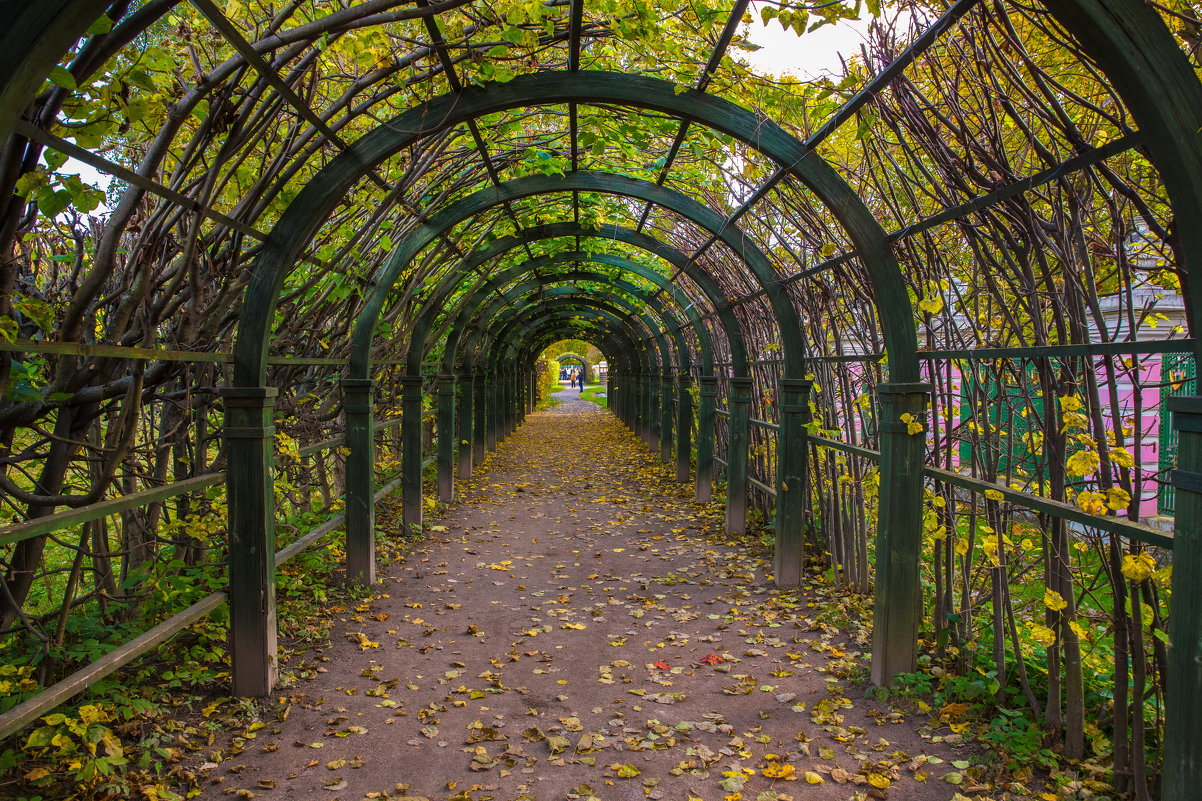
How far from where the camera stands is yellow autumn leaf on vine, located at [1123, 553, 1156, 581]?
2.70 meters

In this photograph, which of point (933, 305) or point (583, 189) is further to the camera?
point (583, 189)

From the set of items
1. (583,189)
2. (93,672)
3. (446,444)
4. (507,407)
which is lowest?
(93,672)

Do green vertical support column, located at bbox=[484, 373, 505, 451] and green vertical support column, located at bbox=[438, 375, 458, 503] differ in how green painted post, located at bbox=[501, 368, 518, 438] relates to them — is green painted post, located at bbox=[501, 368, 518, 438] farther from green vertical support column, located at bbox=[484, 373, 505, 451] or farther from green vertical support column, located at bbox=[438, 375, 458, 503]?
green vertical support column, located at bbox=[438, 375, 458, 503]

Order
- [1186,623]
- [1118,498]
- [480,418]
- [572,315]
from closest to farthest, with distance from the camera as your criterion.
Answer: [1186,623], [1118,498], [480,418], [572,315]

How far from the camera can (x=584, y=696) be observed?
14.6ft

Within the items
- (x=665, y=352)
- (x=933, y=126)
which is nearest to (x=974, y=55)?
(x=933, y=126)

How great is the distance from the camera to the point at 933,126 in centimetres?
386

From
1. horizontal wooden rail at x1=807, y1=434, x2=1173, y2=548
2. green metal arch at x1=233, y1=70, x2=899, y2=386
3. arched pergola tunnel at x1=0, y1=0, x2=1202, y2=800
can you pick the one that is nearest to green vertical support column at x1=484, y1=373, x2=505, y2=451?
arched pergola tunnel at x1=0, y1=0, x2=1202, y2=800

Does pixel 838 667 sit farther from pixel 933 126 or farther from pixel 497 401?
pixel 497 401

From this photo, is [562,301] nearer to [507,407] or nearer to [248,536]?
[507,407]

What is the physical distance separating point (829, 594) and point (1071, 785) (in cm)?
326

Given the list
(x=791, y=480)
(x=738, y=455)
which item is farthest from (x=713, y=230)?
(x=738, y=455)

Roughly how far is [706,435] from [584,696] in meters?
6.72

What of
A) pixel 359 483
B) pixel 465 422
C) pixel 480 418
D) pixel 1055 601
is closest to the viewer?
pixel 1055 601
